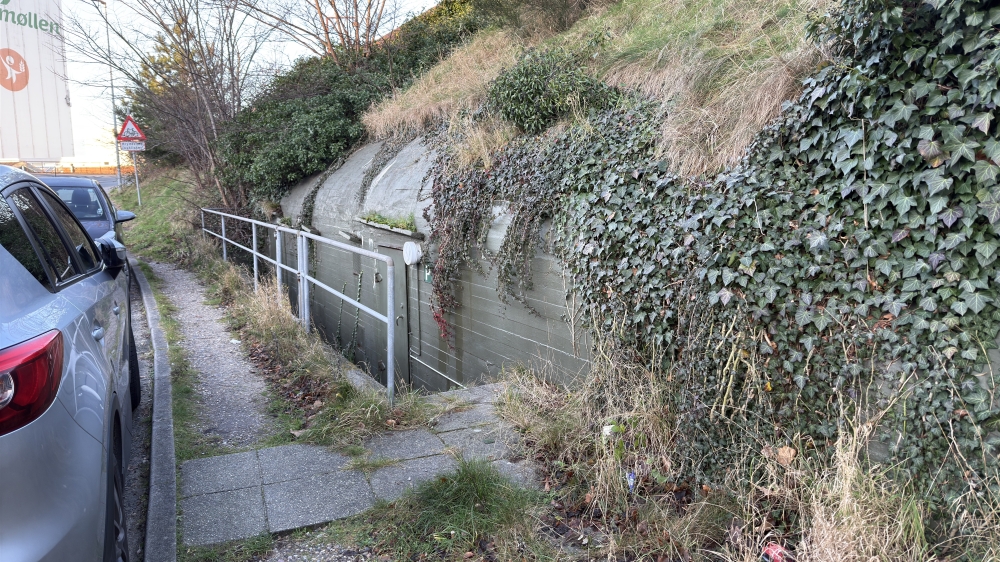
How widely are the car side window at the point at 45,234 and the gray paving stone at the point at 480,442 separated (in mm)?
2379

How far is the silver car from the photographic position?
6.21 feet

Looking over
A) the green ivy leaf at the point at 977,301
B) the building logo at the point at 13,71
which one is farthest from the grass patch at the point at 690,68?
the building logo at the point at 13,71

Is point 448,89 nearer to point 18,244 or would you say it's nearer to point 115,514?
point 18,244

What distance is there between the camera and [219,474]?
4035mm

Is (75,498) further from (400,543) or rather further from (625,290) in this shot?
(625,290)

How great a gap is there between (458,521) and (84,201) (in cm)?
902

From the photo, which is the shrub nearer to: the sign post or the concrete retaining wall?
the concrete retaining wall

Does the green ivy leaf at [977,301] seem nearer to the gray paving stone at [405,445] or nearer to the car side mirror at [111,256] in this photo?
the gray paving stone at [405,445]

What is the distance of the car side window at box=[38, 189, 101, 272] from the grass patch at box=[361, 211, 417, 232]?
374 cm

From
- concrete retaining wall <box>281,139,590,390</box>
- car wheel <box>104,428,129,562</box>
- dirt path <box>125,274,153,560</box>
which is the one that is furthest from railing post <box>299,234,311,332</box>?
car wheel <box>104,428,129,562</box>

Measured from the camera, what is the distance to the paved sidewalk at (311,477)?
11.5 feet

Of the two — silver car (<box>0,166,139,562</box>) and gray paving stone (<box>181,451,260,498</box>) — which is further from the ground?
silver car (<box>0,166,139,562</box>)

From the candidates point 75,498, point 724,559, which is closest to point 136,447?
point 75,498

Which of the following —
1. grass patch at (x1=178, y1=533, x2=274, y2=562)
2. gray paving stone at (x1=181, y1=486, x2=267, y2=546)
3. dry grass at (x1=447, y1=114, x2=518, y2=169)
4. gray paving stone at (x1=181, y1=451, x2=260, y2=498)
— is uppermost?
dry grass at (x1=447, y1=114, x2=518, y2=169)
